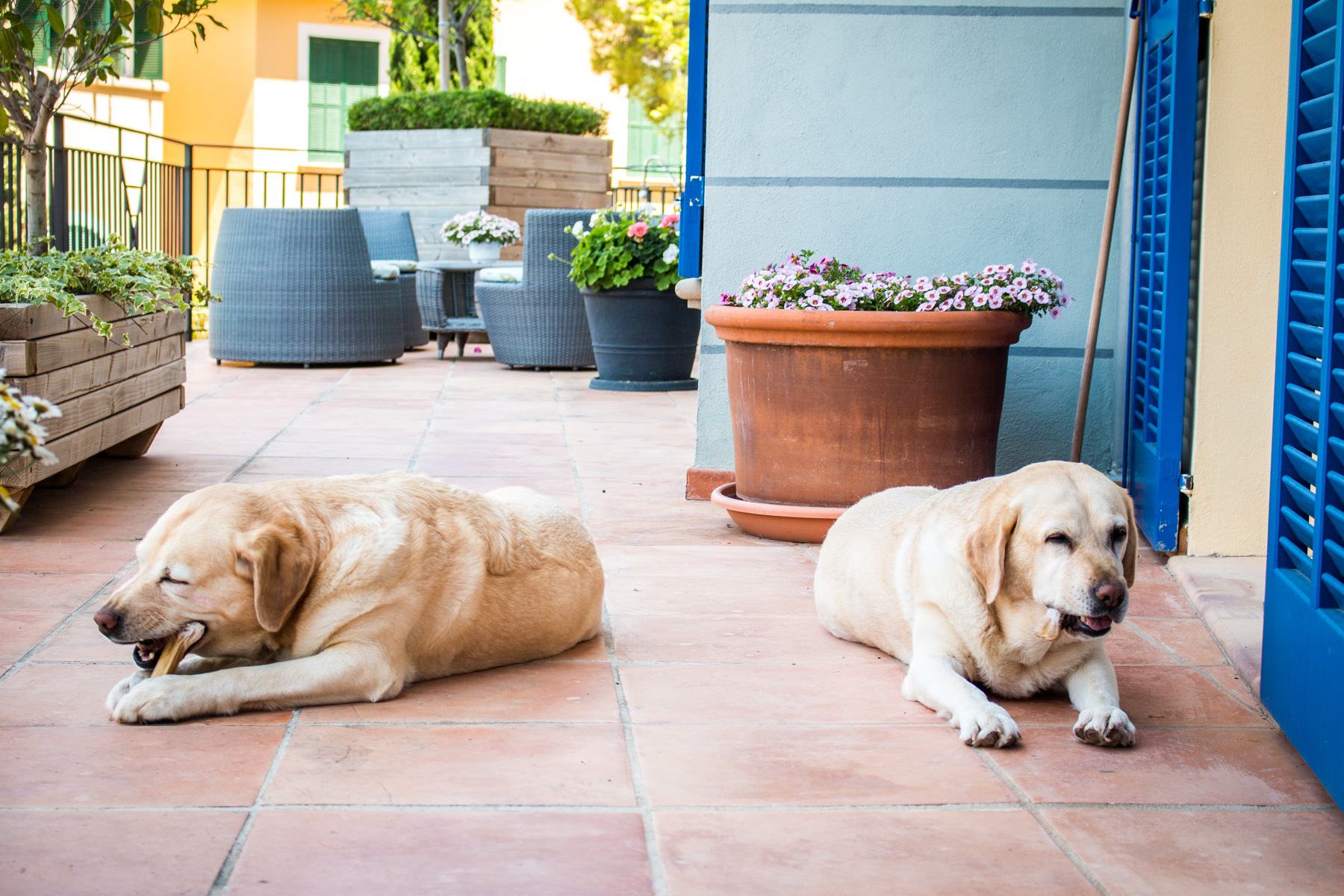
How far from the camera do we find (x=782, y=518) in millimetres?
4645

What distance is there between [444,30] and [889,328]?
505 inches

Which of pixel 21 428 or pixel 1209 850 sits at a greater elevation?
pixel 21 428

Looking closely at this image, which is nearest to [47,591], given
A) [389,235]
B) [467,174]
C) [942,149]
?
[942,149]

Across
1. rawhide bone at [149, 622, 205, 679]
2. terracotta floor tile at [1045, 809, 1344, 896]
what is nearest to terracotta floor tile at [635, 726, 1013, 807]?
terracotta floor tile at [1045, 809, 1344, 896]

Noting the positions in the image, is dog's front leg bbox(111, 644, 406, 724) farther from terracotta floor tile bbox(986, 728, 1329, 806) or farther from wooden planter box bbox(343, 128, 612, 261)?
wooden planter box bbox(343, 128, 612, 261)

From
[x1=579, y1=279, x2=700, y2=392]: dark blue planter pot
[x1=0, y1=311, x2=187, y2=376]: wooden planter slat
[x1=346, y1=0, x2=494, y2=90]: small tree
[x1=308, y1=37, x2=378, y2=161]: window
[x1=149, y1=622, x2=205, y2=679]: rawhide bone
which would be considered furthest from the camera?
[x1=308, y1=37, x2=378, y2=161]: window

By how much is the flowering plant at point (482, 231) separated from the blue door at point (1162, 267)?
25.7 ft

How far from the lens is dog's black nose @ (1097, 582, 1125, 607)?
2555 millimetres

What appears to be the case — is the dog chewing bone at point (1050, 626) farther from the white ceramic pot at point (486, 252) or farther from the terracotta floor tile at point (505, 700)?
the white ceramic pot at point (486, 252)

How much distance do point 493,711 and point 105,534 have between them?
88.7 inches

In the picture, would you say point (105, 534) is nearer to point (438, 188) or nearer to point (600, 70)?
point (438, 188)

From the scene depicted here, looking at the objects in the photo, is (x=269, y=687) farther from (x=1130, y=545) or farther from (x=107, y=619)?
(x=1130, y=545)

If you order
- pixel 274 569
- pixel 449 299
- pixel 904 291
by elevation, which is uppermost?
pixel 904 291

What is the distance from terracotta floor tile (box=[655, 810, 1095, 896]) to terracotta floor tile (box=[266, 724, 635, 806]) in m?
0.23
